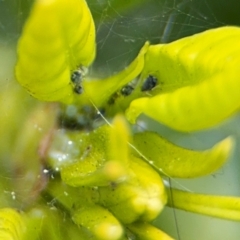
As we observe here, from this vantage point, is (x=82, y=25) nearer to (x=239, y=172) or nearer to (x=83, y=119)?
(x=83, y=119)

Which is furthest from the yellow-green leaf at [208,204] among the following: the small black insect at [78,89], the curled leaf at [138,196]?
the small black insect at [78,89]

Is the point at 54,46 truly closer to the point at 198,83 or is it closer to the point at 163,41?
the point at 198,83

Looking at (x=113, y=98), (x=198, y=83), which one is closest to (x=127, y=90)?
(x=113, y=98)

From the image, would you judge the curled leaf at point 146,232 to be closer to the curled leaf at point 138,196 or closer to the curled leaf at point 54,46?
the curled leaf at point 138,196

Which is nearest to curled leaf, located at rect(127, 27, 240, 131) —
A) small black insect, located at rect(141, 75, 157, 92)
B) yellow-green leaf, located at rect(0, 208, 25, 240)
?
small black insect, located at rect(141, 75, 157, 92)

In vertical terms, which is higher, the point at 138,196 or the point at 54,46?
the point at 54,46

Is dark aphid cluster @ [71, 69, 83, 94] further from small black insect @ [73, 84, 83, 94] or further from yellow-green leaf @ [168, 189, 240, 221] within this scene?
yellow-green leaf @ [168, 189, 240, 221]
